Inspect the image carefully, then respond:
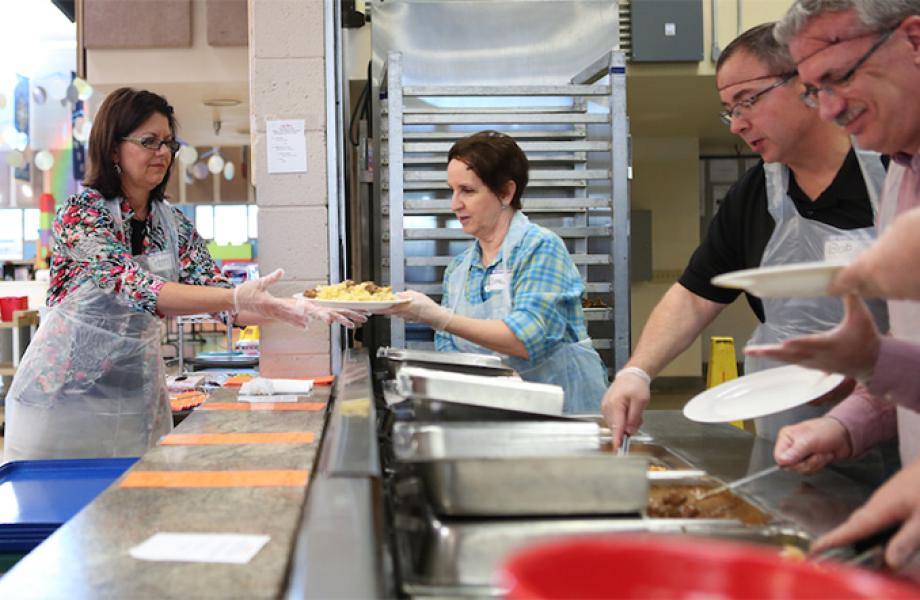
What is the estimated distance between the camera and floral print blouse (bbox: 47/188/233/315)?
2.84 metres

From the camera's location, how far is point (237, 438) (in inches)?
81.0

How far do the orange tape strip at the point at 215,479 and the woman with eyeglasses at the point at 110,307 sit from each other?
1.14 metres

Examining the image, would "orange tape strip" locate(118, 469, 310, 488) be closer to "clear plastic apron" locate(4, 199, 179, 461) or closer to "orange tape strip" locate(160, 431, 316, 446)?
"orange tape strip" locate(160, 431, 316, 446)

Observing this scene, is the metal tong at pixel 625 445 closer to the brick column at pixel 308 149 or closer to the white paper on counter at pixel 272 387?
the white paper on counter at pixel 272 387

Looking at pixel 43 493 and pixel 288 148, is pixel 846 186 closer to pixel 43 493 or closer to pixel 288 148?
pixel 288 148

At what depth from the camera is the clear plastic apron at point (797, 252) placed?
7.02 ft

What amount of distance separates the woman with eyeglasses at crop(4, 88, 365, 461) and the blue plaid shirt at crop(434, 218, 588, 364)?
1.85 ft

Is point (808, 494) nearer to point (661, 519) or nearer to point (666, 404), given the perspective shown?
point (661, 519)

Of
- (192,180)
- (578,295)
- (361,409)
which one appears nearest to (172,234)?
(578,295)

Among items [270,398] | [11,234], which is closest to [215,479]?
[270,398]

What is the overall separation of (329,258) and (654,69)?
4349 mm

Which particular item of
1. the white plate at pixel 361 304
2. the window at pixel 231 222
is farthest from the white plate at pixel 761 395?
the window at pixel 231 222

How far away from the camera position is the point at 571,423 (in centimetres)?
162

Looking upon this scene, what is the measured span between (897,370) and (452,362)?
1025 millimetres
